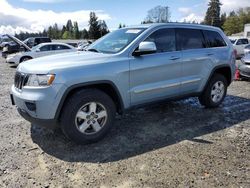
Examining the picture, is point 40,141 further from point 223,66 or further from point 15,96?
point 223,66

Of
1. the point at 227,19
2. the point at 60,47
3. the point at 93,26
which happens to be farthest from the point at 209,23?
the point at 60,47

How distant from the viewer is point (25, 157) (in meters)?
4.04

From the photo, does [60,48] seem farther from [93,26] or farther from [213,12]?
[213,12]

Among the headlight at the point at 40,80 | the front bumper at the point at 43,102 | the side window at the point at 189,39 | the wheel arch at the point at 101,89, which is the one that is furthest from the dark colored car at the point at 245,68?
the headlight at the point at 40,80

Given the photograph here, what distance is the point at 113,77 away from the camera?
443 cm

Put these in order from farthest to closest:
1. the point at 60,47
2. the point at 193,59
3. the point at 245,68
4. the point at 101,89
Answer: the point at 60,47
the point at 245,68
the point at 193,59
the point at 101,89

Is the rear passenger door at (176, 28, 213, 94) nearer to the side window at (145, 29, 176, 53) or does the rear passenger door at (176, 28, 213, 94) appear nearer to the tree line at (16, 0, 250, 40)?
the side window at (145, 29, 176, 53)

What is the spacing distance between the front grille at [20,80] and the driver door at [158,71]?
1672 mm

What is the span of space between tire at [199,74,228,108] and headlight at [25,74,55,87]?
3614mm

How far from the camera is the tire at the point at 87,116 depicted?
4133 millimetres

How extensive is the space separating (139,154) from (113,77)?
4.14 feet

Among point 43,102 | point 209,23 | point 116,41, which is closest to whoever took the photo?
point 43,102

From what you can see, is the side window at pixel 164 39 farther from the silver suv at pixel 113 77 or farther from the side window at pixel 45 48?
the side window at pixel 45 48

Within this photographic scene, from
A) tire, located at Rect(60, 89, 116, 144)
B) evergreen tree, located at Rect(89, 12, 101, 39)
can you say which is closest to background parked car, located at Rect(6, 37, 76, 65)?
tire, located at Rect(60, 89, 116, 144)
